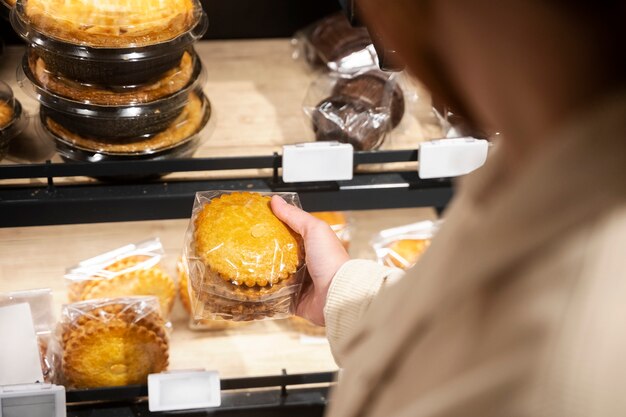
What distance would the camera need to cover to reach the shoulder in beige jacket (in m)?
0.47

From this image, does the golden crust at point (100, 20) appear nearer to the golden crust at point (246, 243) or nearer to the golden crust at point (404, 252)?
the golden crust at point (246, 243)

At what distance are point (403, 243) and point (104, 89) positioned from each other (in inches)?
31.6

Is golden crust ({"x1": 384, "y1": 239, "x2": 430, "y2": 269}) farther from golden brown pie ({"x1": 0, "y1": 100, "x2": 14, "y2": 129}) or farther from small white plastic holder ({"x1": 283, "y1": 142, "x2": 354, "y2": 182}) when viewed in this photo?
golden brown pie ({"x1": 0, "y1": 100, "x2": 14, "y2": 129})

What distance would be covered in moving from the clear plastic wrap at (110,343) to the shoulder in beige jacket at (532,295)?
3.80ft

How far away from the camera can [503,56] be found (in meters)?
0.48

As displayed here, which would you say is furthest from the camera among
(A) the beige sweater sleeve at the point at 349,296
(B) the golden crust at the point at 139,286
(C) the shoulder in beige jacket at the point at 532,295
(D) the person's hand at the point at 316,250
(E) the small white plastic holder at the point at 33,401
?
(B) the golden crust at the point at 139,286

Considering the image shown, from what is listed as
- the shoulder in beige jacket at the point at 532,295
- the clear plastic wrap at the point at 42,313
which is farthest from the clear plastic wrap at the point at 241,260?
the shoulder in beige jacket at the point at 532,295

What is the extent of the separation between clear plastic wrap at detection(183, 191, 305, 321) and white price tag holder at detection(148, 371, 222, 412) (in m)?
0.23

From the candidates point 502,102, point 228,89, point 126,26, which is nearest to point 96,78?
point 126,26

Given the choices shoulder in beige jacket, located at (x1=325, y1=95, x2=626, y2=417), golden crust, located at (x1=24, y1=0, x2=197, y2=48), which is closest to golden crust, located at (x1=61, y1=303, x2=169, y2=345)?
golden crust, located at (x1=24, y1=0, x2=197, y2=48)

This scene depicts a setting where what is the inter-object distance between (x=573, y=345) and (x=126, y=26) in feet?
3.48

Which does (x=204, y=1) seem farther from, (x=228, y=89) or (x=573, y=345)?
(x=573, y=345)

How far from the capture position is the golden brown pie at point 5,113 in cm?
150

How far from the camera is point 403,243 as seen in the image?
6.31 feet
